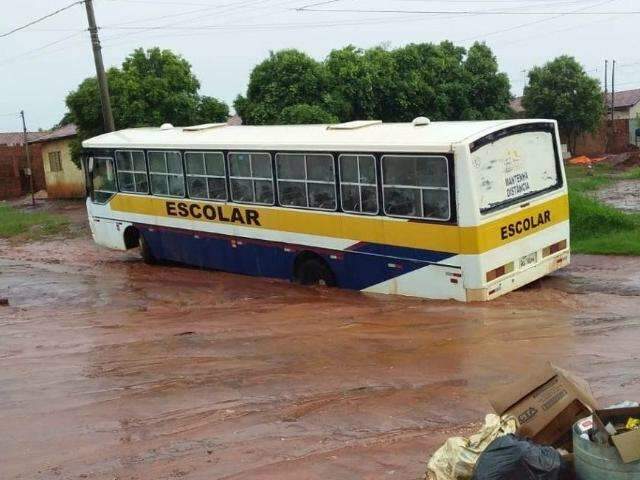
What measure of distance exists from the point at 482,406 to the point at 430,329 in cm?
310

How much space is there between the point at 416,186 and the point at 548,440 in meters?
6.40

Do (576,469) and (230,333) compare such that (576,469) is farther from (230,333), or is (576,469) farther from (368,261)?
(368,261)

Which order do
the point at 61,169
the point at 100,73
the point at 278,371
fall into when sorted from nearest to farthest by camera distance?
1. the point at 278,371
2. the point at 100,73
3. the point at 61,169

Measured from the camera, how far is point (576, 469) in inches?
165

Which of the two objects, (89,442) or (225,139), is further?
(225,139)

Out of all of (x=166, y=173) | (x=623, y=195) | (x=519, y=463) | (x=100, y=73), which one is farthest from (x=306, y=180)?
(x=623, y=195)

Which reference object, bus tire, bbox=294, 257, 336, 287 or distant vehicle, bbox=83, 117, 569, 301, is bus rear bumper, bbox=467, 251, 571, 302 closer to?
distant vehicle, bbox=83, 117, 569, 301

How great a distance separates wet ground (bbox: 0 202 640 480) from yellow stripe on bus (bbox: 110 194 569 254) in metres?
0.83

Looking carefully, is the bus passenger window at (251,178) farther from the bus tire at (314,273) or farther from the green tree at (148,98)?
the green tree at (148,98)

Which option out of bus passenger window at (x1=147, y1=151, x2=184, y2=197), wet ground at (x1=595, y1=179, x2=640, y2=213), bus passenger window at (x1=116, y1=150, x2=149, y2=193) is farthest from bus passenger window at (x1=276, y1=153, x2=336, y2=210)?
wet ground at (x1=595, y1=179, x2=640, y2=213)

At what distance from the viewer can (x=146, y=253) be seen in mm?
16953

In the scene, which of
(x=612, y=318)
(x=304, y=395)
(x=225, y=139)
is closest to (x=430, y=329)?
(x=612, y=318)

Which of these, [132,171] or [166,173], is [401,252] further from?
[132,171]

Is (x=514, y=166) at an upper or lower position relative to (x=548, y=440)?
upper
